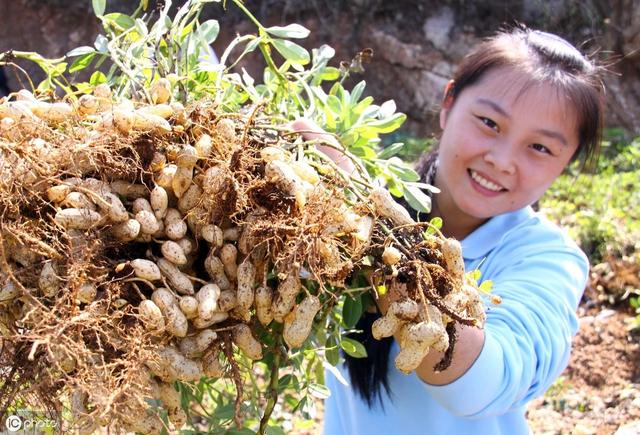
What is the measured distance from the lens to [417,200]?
3.04 ft

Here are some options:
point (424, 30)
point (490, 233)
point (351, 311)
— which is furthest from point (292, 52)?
point (424, 30)

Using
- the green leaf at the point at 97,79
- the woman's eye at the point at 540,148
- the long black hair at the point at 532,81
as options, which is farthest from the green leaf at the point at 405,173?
the green leaf at the point at 97,79

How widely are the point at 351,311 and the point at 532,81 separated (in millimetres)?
561

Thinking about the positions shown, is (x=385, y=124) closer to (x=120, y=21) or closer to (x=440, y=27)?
(x=120, y=21)

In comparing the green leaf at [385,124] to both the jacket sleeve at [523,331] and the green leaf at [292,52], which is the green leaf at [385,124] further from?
the jacket sleeve at [523,331]

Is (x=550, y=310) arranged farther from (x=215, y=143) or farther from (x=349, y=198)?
(x=215, y=143)

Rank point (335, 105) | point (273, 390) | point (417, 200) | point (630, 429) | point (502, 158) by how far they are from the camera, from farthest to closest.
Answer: point (630, 429) → point (502, 158) → point (335, 105) → point (417, 200) → point (273, 390)

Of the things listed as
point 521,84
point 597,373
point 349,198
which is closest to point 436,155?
point 521,84

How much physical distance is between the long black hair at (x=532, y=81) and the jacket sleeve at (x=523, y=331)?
198 millimetres

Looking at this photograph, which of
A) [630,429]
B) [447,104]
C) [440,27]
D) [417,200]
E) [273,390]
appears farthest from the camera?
[440,27]

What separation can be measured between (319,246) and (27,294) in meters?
0.28

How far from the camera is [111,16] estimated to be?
0.97 meters

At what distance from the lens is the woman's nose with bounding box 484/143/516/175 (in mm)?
1149

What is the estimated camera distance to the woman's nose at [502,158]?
1.15 m
